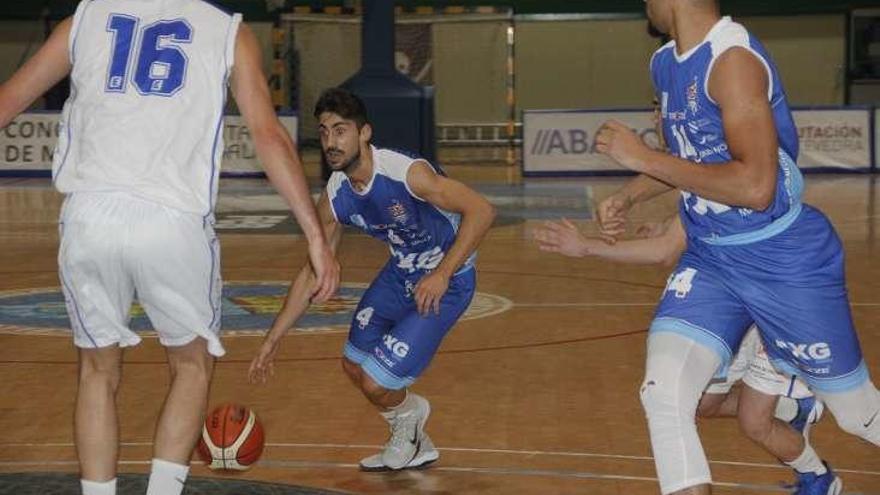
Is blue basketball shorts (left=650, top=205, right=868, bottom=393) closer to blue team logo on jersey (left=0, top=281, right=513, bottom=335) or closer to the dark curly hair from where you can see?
Result: the dark curly hair

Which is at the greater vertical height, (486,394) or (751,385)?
(751,385)

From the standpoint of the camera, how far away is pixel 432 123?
71.9ft

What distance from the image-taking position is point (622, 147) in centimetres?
512

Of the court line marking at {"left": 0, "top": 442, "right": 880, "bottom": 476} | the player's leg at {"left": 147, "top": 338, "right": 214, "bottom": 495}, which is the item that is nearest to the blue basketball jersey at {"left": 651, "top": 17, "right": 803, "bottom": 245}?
the player's leg at {"left": 147, "top": 338, "right": 214, "bottom": 495}

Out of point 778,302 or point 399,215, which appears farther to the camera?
point 399,215

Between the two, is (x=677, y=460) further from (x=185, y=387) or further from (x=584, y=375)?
(x=584, y=375)

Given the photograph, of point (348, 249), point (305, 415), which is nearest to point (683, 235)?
point (305, 415)

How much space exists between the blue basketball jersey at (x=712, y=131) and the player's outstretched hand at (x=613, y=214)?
27 centimetres

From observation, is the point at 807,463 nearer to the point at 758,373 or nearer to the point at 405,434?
the point at 758,373

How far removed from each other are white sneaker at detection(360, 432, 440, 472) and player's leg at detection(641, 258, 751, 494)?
2.08 meters

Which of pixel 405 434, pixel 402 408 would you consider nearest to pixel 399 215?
pixel 402 408

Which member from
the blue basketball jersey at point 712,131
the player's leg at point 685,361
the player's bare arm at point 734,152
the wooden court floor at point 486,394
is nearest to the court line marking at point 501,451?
the wooden court floor at point 486,394

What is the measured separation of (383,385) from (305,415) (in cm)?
105

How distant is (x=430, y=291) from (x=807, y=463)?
1.68m
